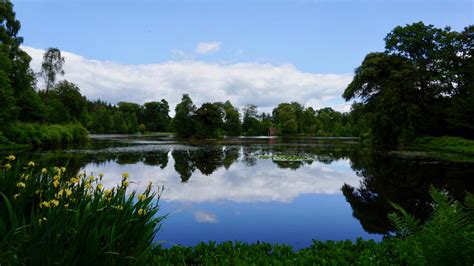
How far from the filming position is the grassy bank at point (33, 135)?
24984mm

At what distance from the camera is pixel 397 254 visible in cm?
422

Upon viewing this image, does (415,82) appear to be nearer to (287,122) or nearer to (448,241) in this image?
(448,241)

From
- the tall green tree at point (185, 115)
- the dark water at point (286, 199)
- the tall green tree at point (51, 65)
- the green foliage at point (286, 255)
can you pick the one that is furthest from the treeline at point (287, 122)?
the green foliage at point (286, 255)

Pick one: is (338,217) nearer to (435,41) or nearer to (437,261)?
(437,261)

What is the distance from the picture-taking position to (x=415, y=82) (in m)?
36.7

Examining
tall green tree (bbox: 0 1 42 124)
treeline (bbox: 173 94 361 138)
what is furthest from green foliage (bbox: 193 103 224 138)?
tall green tree (bbox: 0 1 42 124)

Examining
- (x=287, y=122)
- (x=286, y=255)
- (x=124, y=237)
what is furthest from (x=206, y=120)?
(x=124, y=237)

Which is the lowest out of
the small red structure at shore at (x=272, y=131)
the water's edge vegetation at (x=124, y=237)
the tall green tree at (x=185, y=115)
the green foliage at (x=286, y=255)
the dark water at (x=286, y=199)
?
the dark water at (x=286, y=199)

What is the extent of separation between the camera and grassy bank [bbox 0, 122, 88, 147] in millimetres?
24984

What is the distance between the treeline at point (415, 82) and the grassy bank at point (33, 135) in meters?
33.1

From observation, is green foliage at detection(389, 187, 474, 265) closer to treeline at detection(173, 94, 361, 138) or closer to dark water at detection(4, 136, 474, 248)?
dark water at detection(4, 136, 474, 248)

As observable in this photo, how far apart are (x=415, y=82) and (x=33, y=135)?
1529 inches

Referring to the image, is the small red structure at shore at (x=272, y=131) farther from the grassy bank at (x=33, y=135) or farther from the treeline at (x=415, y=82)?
the grassy bank at (x=33, y=135)

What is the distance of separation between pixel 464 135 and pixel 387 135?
738cm
